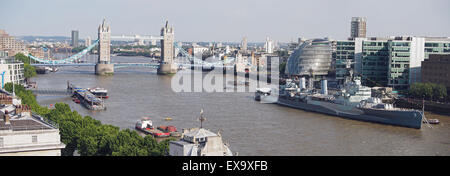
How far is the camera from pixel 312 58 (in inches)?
1548

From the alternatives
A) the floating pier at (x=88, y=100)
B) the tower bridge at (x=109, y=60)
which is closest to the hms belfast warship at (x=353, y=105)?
the floating pier at (x=88, y=100)

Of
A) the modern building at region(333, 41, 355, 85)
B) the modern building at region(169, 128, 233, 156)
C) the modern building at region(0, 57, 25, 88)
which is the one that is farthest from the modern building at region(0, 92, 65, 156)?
the modern building at region(333, 41, 355, 85)

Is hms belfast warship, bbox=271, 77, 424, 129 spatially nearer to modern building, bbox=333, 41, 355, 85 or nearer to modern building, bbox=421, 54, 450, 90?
modern building, bbox=421, 54, 450, 90

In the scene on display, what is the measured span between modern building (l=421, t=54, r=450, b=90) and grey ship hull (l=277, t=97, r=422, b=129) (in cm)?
671

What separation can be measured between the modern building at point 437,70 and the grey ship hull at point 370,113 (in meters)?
6.71

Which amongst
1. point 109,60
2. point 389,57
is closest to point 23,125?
point 389,57

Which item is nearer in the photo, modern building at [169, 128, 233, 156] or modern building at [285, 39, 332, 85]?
modern building at [169, 128, 233, 156]

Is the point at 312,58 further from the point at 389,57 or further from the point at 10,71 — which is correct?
the point at 10,71

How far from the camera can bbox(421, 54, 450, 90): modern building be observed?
27.5m

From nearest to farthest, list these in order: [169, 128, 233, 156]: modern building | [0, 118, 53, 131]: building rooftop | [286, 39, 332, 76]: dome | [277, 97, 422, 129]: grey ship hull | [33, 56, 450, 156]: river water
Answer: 1. [169, 128, 233, 156]: modern building
2. [0, 118, 53, 131]: building rooftop
3. [33, 56, 450, 156]: river water
4. [277, 97, 422, 129]: grey ship hull
5. [286, 39, 332, 76]: dome

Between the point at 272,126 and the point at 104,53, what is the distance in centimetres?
3822

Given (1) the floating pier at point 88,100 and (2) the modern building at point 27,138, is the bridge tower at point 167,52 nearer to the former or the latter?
(1) the floating pier at point 88,100
